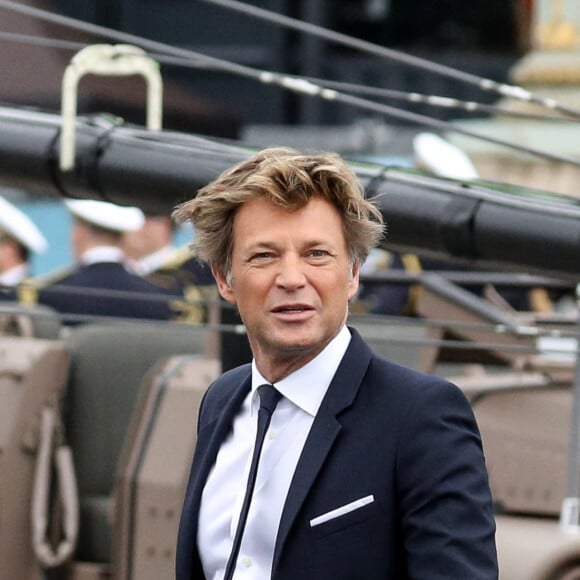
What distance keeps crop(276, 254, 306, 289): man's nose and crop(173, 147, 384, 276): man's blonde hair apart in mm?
78

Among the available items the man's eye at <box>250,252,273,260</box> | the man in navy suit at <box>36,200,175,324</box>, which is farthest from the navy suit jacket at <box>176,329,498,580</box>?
the man in navy suit at <box>36,200,175,324</box>

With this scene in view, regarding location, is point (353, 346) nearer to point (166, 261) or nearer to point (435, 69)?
point (435, 69)

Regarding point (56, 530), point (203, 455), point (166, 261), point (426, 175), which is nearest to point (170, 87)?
point (166, 261)

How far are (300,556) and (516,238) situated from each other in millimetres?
2279

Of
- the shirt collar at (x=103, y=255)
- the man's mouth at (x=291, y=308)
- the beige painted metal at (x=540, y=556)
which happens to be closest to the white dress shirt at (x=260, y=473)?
the man's mouth at (x=291, y=308)

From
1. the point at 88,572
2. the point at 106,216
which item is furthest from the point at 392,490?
the point at 106,216

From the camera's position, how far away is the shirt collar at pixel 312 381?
3.04 meters

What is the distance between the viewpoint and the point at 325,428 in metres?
2.98

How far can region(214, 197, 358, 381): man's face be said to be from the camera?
116 inches

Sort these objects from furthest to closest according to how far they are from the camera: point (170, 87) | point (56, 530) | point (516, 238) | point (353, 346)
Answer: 1. point (170, 87)
2. point (56, 530)
3. point (516, 238)
4. point (353, 346)

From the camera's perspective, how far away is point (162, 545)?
650 centimetres

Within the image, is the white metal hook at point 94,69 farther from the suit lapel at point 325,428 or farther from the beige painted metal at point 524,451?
the suit lapel at point 325,428

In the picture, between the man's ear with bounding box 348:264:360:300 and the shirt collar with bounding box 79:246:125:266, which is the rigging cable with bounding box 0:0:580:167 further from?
the shirt collar with bounding box 79:246:125:266

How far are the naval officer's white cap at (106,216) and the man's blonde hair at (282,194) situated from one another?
6.75 metres
